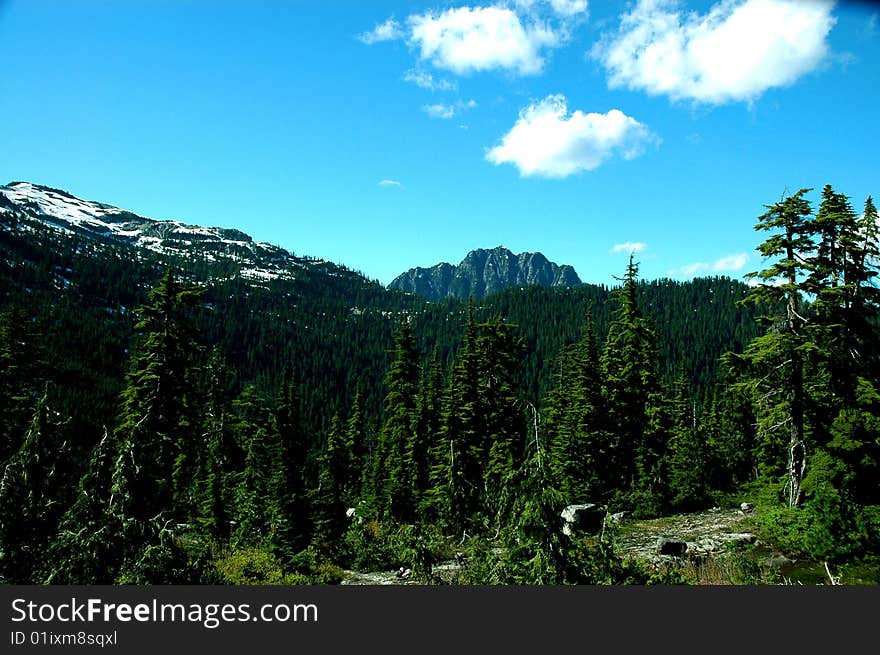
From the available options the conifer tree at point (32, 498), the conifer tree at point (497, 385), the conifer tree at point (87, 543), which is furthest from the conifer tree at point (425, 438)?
the conifer tree at point (87, 543)

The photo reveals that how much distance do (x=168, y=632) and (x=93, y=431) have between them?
10142cm

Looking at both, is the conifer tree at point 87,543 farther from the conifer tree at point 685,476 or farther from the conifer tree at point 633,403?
the conifer tree at point 685,476

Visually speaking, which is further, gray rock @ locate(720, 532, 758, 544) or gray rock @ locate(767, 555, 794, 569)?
gray rock @ locate(720, 532, 758, 544)

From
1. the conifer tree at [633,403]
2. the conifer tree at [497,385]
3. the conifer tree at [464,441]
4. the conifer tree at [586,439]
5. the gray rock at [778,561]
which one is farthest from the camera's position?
the conifer tree at [586,439]

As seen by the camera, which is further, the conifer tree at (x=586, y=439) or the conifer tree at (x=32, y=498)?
the conifer tree at (x=586, y=439)

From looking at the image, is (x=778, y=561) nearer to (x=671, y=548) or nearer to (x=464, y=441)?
(x=671, y=548)

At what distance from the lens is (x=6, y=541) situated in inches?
353

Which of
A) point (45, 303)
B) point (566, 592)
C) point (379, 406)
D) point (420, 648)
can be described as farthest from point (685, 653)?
point (45, 303)

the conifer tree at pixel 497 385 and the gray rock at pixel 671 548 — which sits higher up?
the conifer tree at pixel 497 385

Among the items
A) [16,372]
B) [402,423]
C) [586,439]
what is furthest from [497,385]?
[16,372]

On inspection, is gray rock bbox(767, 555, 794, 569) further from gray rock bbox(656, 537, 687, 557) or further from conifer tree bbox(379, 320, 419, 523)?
conifer tree bbox(379, 320, 419, 523)

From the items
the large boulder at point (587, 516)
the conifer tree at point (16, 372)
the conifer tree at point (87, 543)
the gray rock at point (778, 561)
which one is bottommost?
the large boulder at point (587, 516)

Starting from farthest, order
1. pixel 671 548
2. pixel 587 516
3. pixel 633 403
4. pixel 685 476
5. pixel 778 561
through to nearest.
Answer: pixel 633 403
pixel 685 476
pixel 587 516
pixel 671 548
pixel 778 561

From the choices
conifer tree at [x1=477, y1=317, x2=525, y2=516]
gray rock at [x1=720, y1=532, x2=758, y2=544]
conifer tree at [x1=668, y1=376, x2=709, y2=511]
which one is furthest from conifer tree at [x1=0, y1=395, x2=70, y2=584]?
conifer tree at [x1=668, y1=376, x2=709, y2=511]
